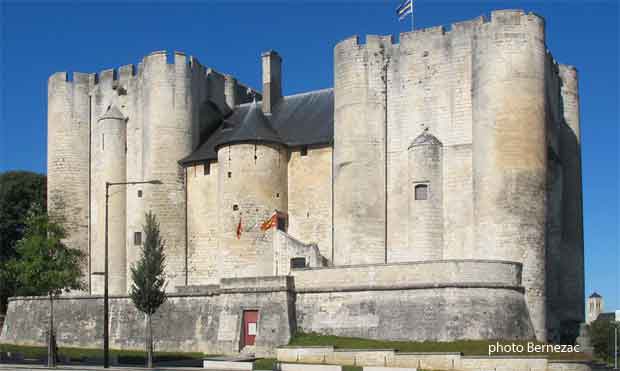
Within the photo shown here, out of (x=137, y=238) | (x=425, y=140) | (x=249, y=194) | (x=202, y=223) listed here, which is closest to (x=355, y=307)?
(x=425, y=140)

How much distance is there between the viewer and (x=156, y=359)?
1518 inches

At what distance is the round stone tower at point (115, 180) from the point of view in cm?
5228

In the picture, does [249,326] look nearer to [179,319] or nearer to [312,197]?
[179,319]

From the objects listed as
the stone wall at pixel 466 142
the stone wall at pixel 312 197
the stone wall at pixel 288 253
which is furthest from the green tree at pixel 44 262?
the stone wall at pixel 466 142

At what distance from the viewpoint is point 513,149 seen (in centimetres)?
4016

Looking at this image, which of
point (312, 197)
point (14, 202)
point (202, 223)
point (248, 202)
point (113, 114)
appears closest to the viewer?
point (248, 202)

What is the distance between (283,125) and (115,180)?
35.2 ft

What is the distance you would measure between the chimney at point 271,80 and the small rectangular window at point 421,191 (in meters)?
14.0

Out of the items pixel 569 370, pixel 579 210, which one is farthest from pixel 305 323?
pixel 579 210

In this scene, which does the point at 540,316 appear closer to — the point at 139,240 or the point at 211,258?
the point at 211,258

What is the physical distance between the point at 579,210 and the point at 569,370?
66.0ft

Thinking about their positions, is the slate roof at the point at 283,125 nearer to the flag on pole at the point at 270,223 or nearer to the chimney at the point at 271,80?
the chimney at the point at 271,80

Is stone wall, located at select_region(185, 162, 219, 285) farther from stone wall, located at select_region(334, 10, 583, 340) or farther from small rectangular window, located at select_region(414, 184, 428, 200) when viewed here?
small rectangular window, located at select_region(414, 184, 428, 200)

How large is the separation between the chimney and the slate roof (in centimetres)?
41
